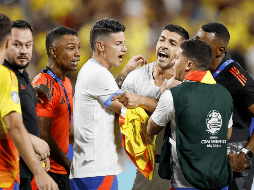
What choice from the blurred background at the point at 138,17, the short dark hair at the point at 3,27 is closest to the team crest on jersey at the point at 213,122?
the short dark hair at the point at 3,27

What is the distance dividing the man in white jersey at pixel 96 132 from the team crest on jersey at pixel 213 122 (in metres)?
0.65

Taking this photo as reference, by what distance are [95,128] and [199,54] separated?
90 cm

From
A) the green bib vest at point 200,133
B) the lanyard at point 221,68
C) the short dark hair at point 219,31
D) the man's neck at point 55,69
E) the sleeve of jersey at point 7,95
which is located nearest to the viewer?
the sleeve of jersey at point 7,95

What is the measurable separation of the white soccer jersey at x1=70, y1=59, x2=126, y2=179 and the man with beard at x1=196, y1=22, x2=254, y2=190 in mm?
900

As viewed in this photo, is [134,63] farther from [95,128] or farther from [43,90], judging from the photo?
[95,128]

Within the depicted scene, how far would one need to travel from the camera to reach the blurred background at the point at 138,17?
21.5 feet

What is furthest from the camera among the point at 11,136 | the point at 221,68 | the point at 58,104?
the point at 58,104

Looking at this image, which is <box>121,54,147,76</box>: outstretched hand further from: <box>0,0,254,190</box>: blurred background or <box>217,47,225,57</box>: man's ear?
<box>0,0,254,190</box>: blurred background

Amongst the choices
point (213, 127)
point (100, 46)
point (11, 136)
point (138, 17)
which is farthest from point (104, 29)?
point (138, 17)

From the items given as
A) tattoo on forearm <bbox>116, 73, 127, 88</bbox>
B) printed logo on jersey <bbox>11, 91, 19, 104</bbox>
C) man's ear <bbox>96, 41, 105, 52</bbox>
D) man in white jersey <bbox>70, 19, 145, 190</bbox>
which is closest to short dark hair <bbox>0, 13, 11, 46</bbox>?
printed logo on jersey <bbox>11, 91, 19, 104</bbox>

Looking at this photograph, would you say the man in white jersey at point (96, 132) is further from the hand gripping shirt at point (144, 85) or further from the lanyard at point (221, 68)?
the lanyard at point (221, 68)

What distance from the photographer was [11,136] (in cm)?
150

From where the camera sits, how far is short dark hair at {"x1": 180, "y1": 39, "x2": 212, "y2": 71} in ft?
6.85

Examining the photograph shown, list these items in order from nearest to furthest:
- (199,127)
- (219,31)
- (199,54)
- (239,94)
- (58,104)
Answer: (199,127) → (199,54) → (239,94) → (219,31) → (58,104)
